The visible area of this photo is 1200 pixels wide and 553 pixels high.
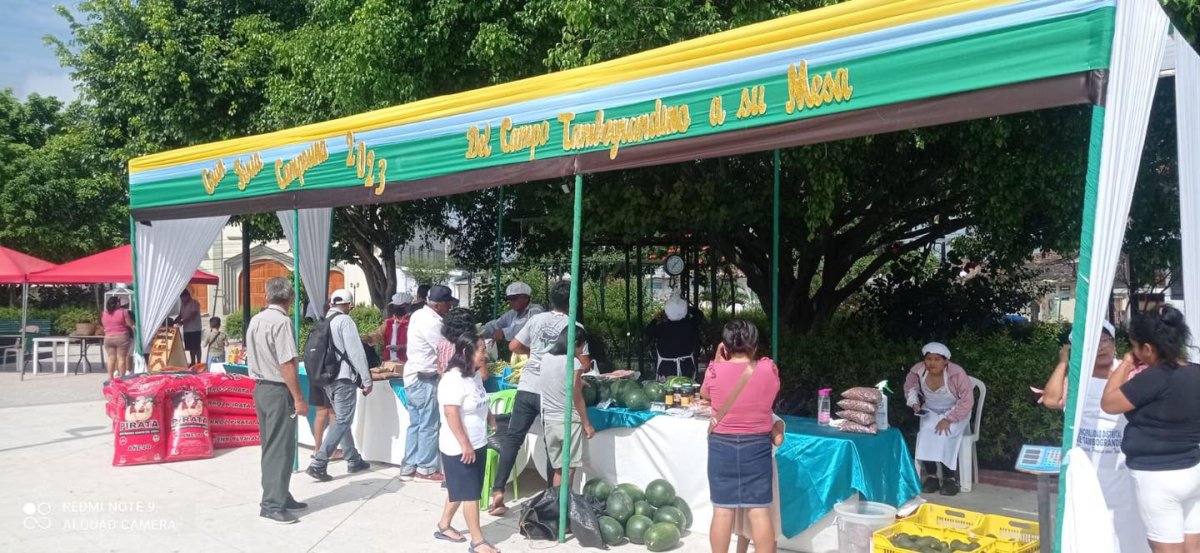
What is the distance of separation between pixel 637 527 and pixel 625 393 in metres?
1.21

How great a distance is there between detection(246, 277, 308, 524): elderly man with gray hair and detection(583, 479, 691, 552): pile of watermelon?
231 cm

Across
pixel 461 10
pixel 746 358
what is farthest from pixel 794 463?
pixel 461 10

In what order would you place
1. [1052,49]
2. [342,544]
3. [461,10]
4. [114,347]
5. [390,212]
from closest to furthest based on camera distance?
[1052,49], [342,544], [461,10], [114,347], [390,212]

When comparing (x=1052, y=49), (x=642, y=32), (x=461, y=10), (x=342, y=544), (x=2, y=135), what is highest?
(x=2, y=135)

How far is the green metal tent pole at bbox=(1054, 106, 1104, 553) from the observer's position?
12.1 feet

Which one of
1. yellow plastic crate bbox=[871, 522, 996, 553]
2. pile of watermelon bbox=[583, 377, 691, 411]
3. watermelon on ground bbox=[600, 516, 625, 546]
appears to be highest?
pile of watermelon bbox=[583, 377, 691, 411]

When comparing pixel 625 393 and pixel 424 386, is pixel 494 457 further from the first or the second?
pixel 625 393

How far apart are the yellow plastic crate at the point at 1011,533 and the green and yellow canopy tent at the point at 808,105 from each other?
89 centimetres

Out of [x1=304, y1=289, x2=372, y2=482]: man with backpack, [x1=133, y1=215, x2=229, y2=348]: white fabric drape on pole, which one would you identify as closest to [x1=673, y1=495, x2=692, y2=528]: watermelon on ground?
[x1=304, y1=289, x2=372, y2=482]: man with backpack

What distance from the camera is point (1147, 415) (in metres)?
4.10

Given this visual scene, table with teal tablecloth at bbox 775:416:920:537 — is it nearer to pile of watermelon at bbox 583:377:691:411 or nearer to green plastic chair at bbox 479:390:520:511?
pile of watermelon at bbox 583:377:691:411

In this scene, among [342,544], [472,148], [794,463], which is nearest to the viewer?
[794,463]

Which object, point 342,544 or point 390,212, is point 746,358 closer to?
point 342,544

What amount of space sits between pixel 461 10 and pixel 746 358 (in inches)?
258
